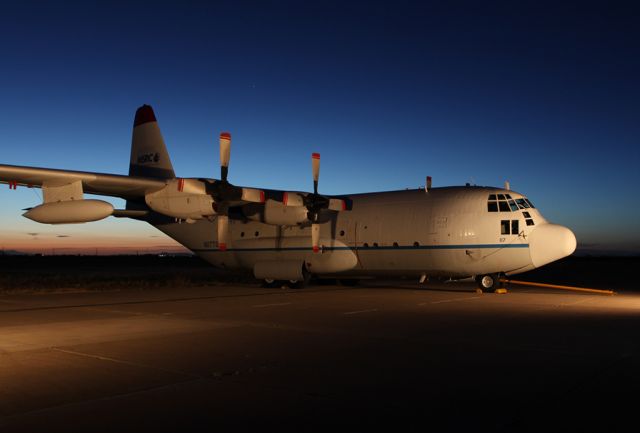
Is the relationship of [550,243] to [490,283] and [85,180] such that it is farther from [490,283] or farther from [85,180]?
[85,180]

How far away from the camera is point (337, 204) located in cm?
2111

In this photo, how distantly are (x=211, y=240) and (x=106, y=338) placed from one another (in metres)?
15.0

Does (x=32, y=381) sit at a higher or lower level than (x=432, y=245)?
lower

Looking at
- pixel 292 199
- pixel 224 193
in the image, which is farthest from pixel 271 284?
pixel 224 193

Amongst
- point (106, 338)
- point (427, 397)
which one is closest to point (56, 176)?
point (106, 338)

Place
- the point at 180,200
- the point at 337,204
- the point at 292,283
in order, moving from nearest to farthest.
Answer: the point at 180,200 < the point at 337,204 < the point at 292,283

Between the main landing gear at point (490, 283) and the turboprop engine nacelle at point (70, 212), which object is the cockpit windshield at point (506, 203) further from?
the turboprop engine nacelle at point (70, 212)

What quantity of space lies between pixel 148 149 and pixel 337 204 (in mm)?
9226

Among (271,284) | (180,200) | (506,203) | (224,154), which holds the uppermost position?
(224,154)

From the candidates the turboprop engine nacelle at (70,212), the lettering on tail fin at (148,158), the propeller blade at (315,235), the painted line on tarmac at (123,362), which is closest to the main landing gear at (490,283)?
the propeller blade at (315,235)

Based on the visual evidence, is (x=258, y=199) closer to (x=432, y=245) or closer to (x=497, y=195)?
(x=432, y=245)

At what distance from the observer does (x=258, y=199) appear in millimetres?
19297

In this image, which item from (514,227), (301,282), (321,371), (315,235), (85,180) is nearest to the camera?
(321,371)

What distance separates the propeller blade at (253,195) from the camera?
18984mm
